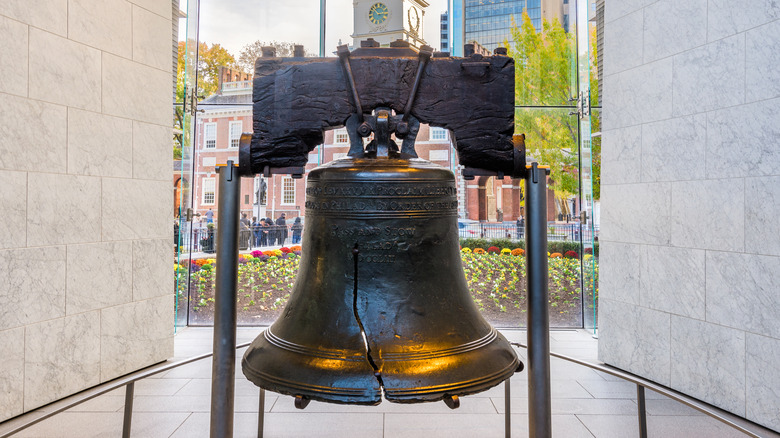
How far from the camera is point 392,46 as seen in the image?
1876 millimetres

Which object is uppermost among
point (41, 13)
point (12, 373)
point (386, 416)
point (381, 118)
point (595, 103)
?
point (595, 103)

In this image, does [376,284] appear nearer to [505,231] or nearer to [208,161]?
[505,231]

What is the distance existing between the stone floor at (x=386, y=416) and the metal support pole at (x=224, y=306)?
1.67 metres

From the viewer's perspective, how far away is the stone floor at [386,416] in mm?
3551

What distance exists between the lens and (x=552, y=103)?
7125mm

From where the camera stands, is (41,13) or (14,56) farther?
(41,13)

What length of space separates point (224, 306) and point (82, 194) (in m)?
2.91

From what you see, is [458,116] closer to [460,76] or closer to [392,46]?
[460,76]

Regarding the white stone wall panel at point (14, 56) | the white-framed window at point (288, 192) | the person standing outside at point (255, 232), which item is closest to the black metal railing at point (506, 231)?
the white-framed window at point (288, 192)

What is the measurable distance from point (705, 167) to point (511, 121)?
304 cm

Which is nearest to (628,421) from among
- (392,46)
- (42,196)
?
(392,46)

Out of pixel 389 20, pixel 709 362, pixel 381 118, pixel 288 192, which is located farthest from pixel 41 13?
pixel 709 362

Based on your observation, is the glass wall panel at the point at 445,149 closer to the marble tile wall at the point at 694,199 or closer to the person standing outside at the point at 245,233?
the person standing outside at the point at 245,233

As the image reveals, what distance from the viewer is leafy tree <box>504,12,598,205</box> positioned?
707 cm
